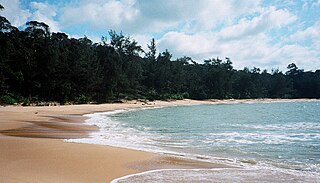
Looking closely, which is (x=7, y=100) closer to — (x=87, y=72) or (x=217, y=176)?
(x=87, y=72)

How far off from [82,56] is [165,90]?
3150 cm

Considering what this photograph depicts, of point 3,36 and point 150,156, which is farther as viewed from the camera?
point 3,36

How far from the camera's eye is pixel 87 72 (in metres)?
51.9

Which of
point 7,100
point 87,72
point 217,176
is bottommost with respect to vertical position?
point 217,176

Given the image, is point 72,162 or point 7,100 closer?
point 72,162

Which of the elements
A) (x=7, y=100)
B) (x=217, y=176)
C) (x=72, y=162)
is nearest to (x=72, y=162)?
(x=72, y=162)

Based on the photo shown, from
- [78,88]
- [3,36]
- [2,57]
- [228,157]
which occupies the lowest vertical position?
[228,157]

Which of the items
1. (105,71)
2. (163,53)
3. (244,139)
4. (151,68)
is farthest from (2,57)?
(163,53)

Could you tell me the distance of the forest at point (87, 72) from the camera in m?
44.2

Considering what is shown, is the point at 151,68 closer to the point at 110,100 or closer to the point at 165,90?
the point at 165,90

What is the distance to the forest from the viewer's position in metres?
44.2

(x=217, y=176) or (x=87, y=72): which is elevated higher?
(x=87, y=72)

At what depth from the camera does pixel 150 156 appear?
962 cm

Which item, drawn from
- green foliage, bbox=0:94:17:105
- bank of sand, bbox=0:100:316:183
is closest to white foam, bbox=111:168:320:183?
bank of sand, bbox=0:100:316:183
